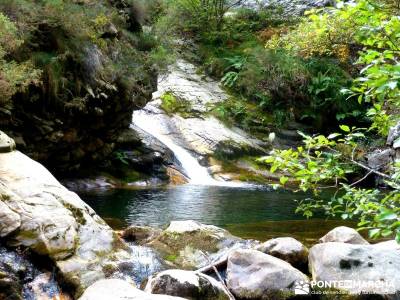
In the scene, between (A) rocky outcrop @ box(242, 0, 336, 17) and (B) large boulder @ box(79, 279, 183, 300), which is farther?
(A) rocky outcrop @ box(242, 0, 336, 17)

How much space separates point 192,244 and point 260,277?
166 centimetres

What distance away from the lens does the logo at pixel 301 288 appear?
17.1ft

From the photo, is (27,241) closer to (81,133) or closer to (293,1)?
(81,133)

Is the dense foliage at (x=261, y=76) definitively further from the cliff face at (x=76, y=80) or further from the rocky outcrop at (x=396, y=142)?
the rocky outcrop at (x=396, y=142)

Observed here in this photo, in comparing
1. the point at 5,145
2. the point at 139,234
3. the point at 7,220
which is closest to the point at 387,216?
the point at 7,220

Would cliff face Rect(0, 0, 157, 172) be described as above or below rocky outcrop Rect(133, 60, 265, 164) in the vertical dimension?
above

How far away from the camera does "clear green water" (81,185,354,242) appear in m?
9.09

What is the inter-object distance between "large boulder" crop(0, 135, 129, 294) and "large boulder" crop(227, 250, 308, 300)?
5.04 ft

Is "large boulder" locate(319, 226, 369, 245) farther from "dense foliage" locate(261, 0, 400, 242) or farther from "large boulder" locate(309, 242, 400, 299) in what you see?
"dense foliage" locate(261, 0, 400, 242)

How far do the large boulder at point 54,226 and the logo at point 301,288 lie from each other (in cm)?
227

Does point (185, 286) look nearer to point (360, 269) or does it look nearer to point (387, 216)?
point (360, 269)

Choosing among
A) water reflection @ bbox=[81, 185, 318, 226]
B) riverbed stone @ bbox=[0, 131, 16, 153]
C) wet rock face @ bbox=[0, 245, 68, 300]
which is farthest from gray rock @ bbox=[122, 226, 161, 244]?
riverbed stone @ bbox=[0, 131, 16, 153]

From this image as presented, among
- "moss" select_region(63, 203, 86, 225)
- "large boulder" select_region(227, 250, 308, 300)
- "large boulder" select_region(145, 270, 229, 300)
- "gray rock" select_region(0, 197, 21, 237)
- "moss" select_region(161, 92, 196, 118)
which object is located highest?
"gray rock" select_region(0, 197, 21, 237)

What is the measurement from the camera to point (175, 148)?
61.1 ft
